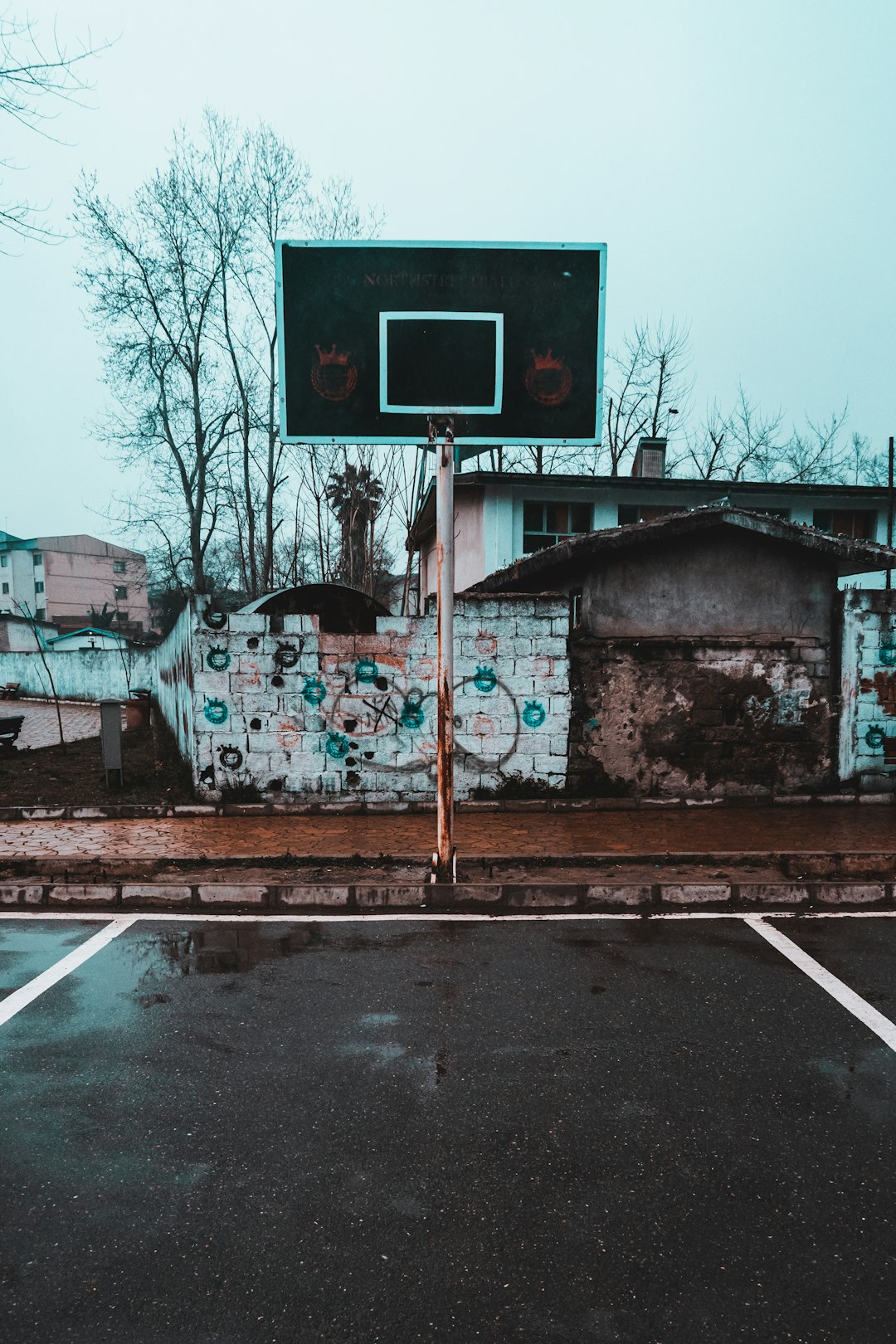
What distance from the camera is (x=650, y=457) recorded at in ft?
75.2

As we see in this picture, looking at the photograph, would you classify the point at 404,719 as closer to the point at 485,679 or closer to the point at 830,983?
the point at 485,679

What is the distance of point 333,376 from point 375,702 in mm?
3487

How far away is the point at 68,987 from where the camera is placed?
4.55 metres

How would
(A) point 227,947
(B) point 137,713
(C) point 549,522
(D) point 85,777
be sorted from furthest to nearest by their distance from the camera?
(C) point 549,522 → (B) point 137,713 → (D) point 85,777 → (A) point 227,947

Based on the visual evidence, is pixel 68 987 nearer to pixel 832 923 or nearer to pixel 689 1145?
pixel 689 1145

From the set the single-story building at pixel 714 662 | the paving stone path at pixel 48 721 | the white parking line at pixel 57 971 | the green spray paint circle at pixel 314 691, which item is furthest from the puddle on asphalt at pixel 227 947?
the paving stone path at pixel 48 721

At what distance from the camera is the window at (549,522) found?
20172 mm

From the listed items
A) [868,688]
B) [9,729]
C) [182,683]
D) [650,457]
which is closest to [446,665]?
[868,688]

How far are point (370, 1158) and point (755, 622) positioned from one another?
7.76m

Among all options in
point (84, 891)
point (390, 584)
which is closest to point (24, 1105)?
point (84, 891)

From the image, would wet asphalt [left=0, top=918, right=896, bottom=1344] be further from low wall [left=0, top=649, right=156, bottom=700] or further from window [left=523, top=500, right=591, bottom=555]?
low wall [left=0, top=649, right=156, bottom=700]

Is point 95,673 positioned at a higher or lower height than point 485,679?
lower

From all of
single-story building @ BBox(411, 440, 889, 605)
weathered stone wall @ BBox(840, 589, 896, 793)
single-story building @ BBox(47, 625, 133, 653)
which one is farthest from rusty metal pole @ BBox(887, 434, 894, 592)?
single-story building @ BBox(47, 625, 133, 653)

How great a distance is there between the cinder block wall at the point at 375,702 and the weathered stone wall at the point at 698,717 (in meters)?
0.39
